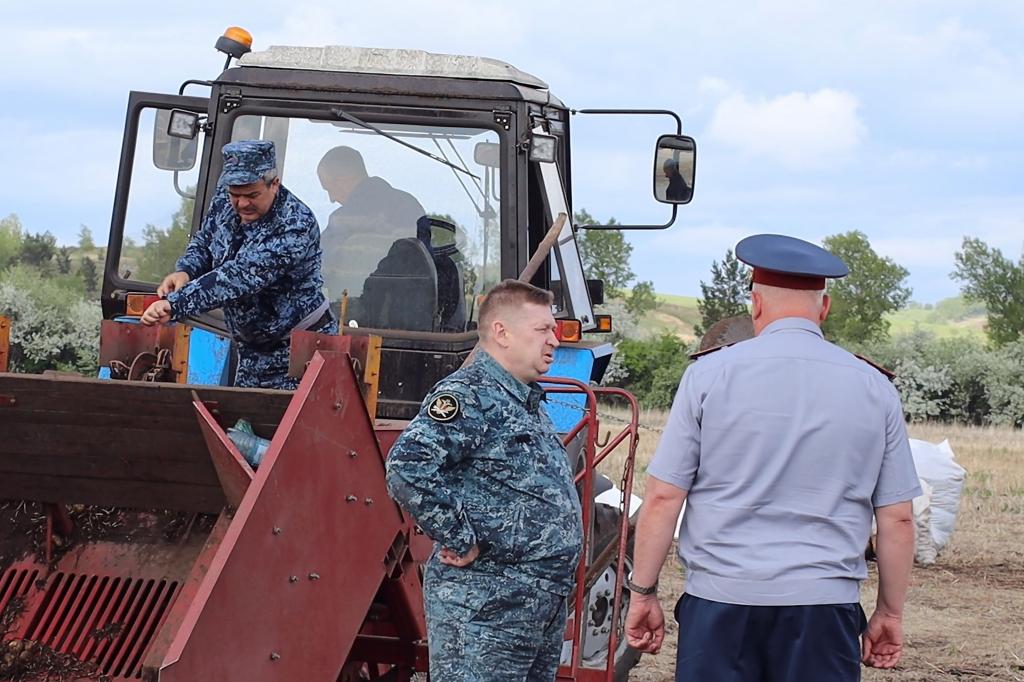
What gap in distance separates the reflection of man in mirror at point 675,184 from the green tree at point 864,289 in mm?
51577

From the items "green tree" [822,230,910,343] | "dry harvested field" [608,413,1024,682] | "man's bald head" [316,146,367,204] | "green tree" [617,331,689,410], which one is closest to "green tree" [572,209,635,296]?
"green tree" [822,230,910,343]

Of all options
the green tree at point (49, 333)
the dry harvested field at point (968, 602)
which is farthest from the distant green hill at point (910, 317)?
the dry harvested field at point (968, 602)

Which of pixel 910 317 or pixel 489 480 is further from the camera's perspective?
pixel 910 317

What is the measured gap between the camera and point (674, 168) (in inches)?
247

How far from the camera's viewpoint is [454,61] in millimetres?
6102

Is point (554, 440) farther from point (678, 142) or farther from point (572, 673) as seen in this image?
point (678, 142)

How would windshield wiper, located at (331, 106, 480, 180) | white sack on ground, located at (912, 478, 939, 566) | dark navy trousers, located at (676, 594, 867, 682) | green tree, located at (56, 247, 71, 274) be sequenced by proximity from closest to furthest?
dark navy trousers, located at (676, 594, 867, 682), windshield wiper, located at (331, 106, 480, 180), white sack on ground, located at (912, 478, 939, 566), green tree, located at (56, 247, 71, 274)

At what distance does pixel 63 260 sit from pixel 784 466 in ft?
147

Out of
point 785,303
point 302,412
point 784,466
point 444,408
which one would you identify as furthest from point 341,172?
point 784,466

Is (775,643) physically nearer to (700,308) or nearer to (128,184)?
(128,184)

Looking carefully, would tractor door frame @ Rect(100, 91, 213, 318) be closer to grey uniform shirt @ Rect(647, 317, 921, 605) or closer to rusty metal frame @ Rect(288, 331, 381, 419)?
rusty metal frame @ Rect(288, 331, 381, 419)

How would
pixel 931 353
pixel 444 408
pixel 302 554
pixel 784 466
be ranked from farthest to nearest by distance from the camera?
1. pixel 931 353
2. pixel 302 554
3. pixel 444 408
4. pixel 784 466

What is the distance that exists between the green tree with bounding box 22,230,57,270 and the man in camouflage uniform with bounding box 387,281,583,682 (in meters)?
43.2

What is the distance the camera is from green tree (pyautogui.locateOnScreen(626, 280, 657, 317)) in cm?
6206
